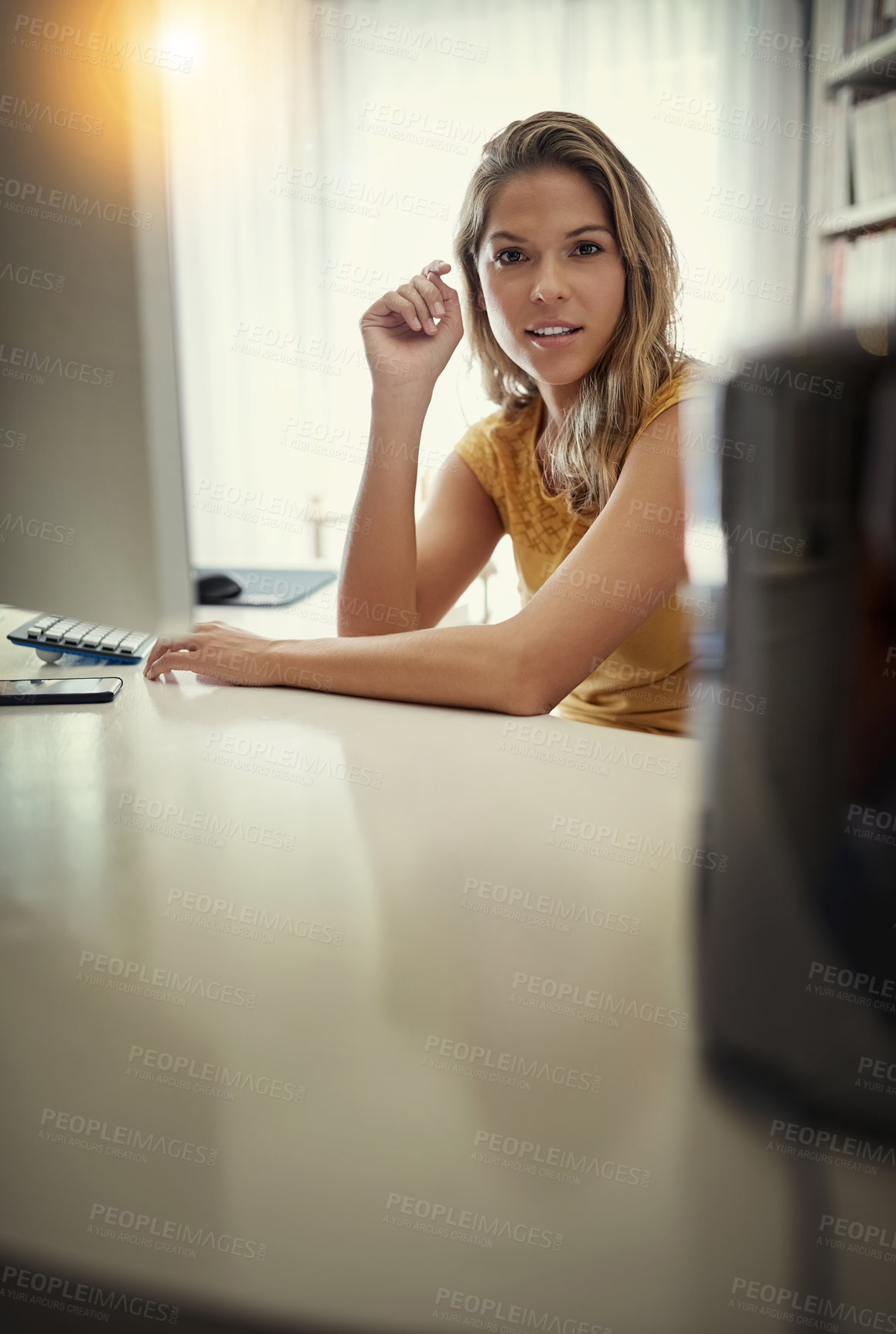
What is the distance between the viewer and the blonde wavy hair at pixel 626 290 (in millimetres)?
1104

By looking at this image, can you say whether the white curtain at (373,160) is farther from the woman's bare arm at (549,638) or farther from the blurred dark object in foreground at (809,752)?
the blurred dark object in foreground at (809,752)

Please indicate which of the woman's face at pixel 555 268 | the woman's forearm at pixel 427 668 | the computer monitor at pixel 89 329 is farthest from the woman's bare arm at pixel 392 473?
the computer monitor at pixel 89 329

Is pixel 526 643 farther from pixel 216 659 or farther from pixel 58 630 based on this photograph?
pixel 58 630

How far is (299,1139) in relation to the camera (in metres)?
0.30

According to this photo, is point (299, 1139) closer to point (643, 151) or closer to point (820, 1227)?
point (820, 1227)

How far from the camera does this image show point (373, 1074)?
1.09 feet

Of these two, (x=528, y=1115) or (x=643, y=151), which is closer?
(x=528, y=1115)

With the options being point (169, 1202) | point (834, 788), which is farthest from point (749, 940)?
point (169, 1202)

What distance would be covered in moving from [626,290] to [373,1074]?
103 cm

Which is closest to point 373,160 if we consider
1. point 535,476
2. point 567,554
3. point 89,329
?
point 535,476

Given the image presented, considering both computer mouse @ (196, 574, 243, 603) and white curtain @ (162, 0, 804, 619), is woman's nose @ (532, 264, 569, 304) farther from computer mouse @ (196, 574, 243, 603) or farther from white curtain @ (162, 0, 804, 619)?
white curtain @ (162, 0, 804, 619)

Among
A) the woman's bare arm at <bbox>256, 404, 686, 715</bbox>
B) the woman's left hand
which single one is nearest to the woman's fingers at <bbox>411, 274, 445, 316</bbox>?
the woman's bare arm at <bbox>256, 404, 686, 715</bbox>

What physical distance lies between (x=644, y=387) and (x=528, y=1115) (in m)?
0.95

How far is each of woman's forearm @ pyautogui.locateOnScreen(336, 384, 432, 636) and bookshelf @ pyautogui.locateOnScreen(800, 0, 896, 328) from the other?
1604mm
